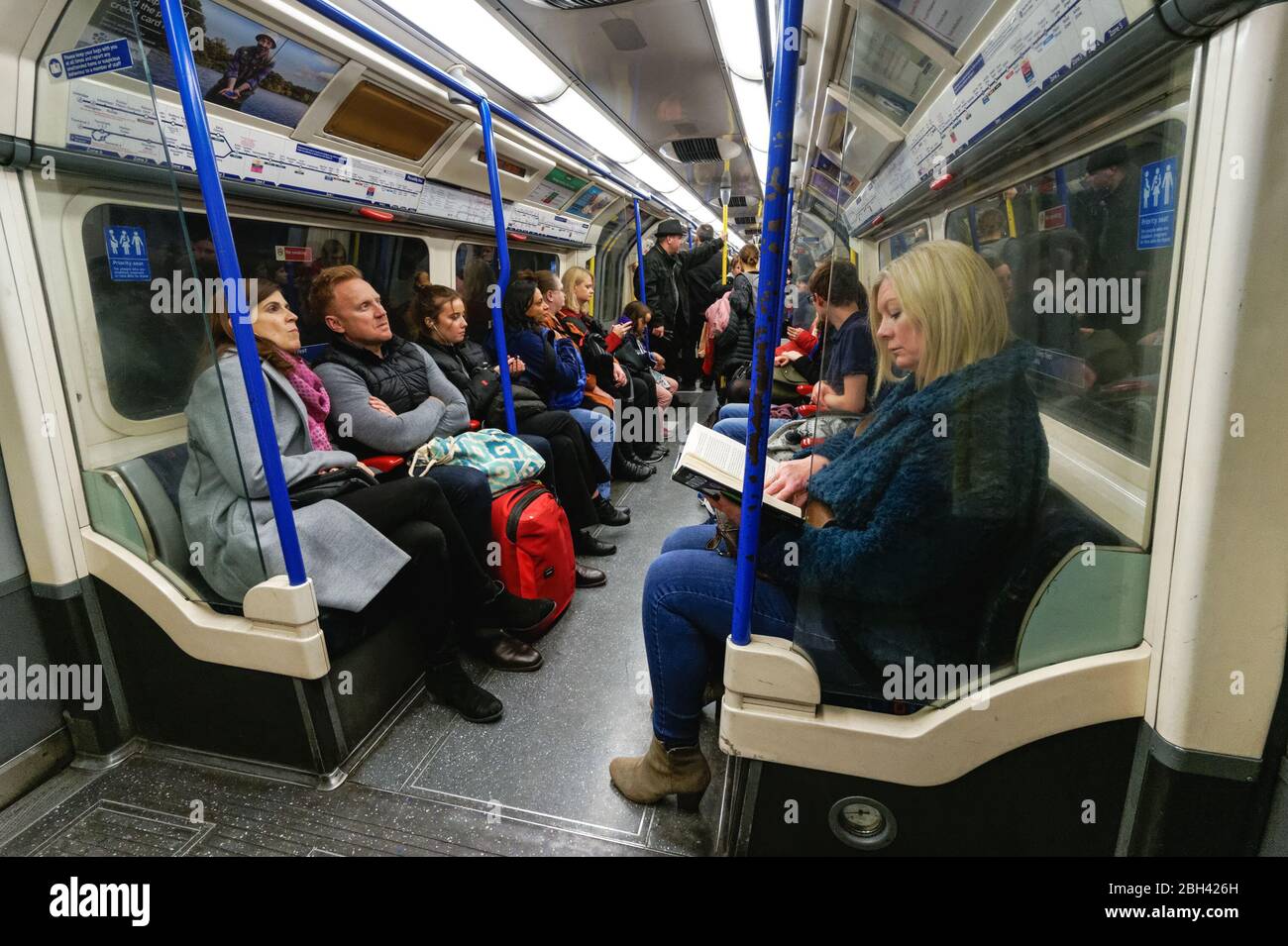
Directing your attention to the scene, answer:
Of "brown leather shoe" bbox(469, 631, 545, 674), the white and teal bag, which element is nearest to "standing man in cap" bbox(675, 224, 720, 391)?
the white and teal bag

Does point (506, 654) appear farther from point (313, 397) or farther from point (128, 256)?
point (128, 256)

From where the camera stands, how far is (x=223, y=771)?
217cm

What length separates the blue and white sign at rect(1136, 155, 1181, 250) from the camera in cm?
113

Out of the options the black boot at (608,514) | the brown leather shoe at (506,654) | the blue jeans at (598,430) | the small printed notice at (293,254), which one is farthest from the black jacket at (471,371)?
the brown leather shoe at (506,654)

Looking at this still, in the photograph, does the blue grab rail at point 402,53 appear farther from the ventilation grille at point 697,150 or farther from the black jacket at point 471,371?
the ventilation grille at point 697,150

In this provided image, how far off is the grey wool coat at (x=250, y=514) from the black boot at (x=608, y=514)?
7.17 ft

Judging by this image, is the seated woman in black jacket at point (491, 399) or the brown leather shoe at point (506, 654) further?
the seated woman in black jacket at point (491, 399)

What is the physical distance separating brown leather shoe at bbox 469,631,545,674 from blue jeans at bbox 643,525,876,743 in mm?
955

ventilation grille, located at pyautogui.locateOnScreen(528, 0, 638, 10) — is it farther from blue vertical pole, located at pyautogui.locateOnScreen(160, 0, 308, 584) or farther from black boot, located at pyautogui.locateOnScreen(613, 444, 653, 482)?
black boot, located at pyautogui.locateOnScreen(613, 444, 653, 482)

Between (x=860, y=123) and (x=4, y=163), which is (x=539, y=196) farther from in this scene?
(x=4, y=163)

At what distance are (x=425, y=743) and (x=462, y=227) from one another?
13.1ft

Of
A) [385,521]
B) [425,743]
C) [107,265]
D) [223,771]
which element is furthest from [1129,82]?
[223,771]

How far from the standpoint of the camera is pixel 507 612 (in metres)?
2.72

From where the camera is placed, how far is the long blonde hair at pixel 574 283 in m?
5.30
